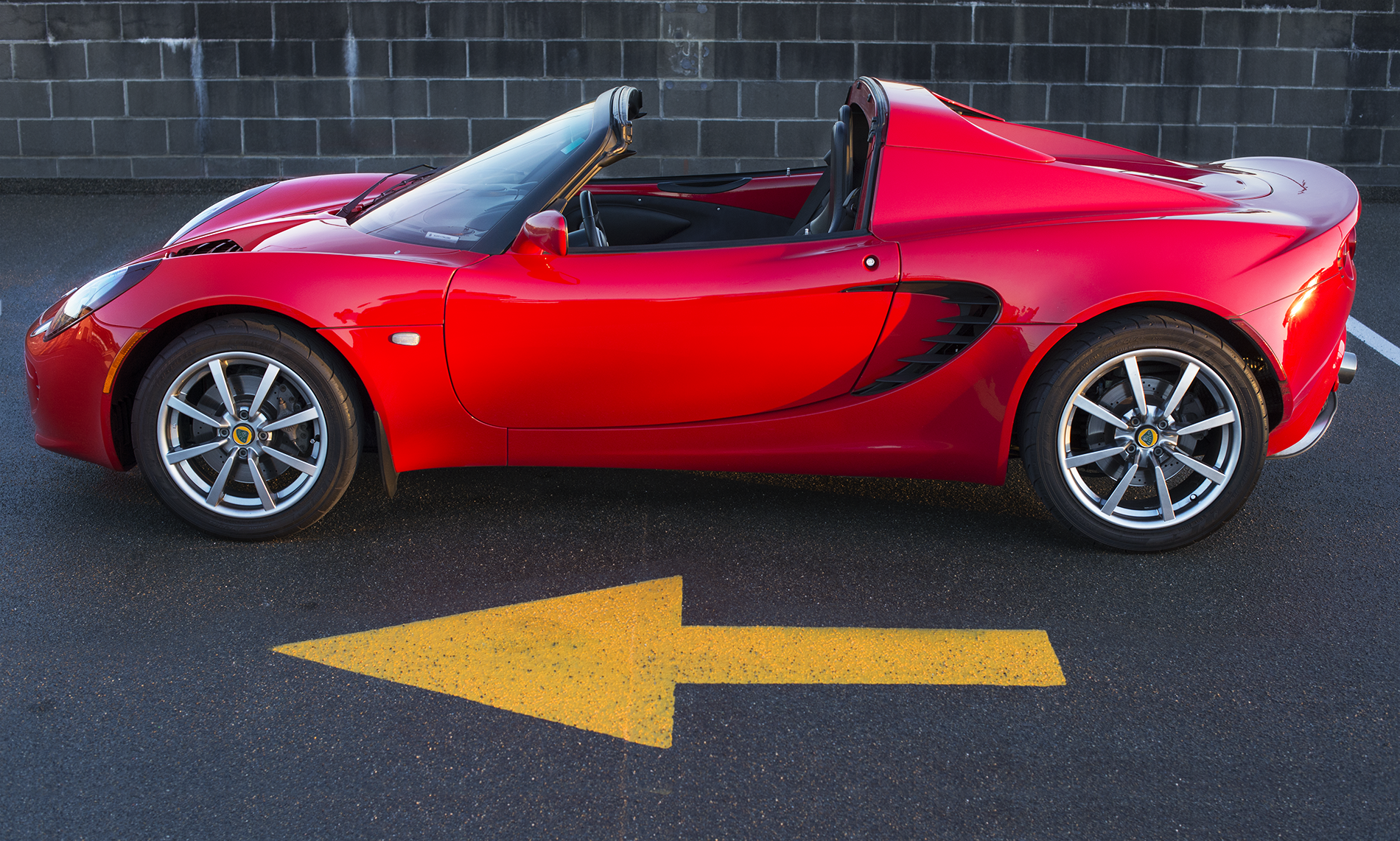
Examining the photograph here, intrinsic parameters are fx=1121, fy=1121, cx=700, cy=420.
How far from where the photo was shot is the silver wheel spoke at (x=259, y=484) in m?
3.32

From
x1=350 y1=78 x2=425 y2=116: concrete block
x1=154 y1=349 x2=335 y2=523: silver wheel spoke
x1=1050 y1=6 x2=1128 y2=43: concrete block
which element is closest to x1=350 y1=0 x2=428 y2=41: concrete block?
x1=350 y1=78 x2=425 y2=116: concrete block

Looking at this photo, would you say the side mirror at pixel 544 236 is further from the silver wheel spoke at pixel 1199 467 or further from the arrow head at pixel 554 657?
the silver wheel spoke at pixel 1199 467

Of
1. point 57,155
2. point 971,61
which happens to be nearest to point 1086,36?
point 971,61

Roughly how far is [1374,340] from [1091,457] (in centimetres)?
327

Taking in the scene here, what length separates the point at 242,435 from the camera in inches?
131

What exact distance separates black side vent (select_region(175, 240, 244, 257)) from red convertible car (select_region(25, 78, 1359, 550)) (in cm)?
4

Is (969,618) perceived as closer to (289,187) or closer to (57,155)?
(289,187)

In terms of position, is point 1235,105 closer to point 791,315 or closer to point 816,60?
point 816,60

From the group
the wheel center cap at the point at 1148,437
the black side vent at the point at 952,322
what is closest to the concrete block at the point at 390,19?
the black side vent at the point at 952,322

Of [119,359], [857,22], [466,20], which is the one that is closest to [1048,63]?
[857,22]

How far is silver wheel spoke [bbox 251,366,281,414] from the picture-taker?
326cm

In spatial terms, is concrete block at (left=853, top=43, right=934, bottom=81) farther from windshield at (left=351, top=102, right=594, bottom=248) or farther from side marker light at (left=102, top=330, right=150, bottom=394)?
side marker light at (left=102, top=330, right=150, bottom=394)

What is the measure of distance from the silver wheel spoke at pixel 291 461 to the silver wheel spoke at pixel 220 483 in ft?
0.36

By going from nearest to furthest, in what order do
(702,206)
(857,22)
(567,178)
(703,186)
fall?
1. (567,178)
2. (702,206)
3. (703,186)
4. (857,22)
